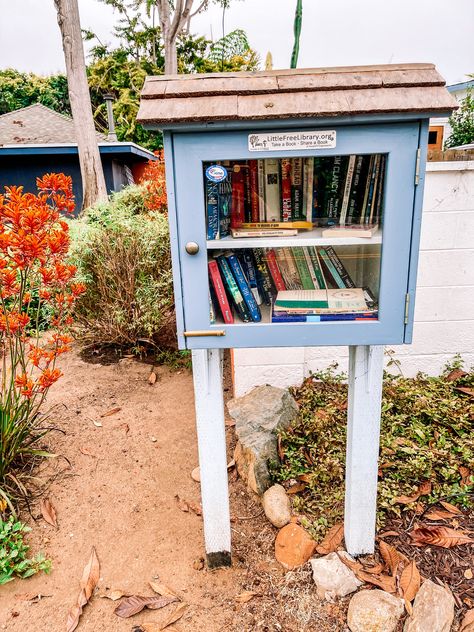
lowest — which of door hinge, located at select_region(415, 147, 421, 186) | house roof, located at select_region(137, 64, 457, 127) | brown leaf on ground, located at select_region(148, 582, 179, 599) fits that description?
brown leaf on ground, located at select_region(148, 582, 179, 599)

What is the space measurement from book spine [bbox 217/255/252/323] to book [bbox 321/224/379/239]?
35 cm

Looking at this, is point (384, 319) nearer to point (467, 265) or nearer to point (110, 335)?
point (467, 265)

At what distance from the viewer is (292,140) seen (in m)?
1.36

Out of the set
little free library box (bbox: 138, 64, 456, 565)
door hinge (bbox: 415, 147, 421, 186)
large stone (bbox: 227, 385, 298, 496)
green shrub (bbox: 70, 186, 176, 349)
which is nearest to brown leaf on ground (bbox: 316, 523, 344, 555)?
large stone (bbox: 227, 385, 298, 496)

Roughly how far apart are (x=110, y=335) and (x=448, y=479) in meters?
2.84

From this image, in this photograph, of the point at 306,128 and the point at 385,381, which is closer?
the point at 306,128

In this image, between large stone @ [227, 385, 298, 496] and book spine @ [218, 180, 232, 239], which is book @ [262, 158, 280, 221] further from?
large stone @ [227, 385, 298, 496]

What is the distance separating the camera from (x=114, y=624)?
5.89 feet

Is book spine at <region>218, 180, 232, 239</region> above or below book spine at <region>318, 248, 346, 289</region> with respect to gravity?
above

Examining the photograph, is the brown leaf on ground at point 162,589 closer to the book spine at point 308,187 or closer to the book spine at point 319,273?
the book spine at point 319,273

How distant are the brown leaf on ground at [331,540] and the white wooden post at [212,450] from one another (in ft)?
1.39

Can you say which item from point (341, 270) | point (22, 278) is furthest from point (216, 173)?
point (22, 278)

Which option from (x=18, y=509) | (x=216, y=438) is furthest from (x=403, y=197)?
(x=18, y=509)

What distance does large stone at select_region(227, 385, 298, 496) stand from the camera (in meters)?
2.39
